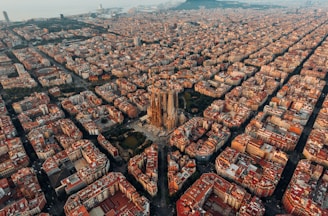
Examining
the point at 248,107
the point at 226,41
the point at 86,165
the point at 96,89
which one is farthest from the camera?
the point at 226,41

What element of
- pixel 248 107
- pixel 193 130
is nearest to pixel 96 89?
pixel 193 130

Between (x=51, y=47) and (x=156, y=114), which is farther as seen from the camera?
(x=51, y=47)

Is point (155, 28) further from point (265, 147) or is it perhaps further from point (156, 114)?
point (265, 147)

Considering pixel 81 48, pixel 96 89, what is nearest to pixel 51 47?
pixel 81 48

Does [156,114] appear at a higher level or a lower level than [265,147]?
higher

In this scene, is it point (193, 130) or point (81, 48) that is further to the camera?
point (81, 48)

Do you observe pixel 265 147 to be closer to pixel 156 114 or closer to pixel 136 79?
pixel 156 114

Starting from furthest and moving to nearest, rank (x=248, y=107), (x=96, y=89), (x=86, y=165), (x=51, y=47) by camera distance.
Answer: (x=51, y=47)
(x=96, y=89)
(x=248, y=107)
(x=86, y=165)

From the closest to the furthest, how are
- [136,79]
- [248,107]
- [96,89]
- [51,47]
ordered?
[248,107], [96,89], [136,79], [51,47]

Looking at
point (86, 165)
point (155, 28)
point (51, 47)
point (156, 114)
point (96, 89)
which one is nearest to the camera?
point (86, 165)
